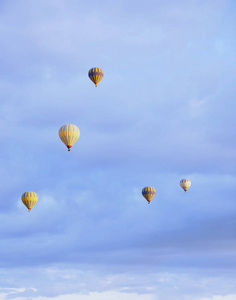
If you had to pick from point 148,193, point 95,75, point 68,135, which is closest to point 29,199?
point 68,135

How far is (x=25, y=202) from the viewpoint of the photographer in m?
172

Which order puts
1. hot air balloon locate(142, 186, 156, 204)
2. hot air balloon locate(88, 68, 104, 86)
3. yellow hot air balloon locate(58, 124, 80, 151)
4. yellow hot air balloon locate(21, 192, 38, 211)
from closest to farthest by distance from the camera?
yellow hot air balloon locate(58, 124, 80, 151)
hot air balloon locate(88, 68, 104, 86)
yellow hot air balloon locate(21, 192, 38, 211)
hot air balloon locate(142, 186, 156, 204)

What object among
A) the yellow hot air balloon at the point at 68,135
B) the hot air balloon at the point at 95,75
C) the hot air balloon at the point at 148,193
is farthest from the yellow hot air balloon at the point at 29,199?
the hot air balloon at the point at 95,75

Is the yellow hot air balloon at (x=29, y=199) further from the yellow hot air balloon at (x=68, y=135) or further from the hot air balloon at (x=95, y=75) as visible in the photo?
the hot air balloon at (x=95, y=75)

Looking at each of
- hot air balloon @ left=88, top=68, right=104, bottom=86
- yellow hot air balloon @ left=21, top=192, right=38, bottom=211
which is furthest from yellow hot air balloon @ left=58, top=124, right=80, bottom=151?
yellow hot air balloon @ left=21, top=192, right=38, bottom=211

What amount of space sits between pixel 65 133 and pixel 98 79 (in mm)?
23119

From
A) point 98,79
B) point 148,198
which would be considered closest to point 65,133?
point 98,79

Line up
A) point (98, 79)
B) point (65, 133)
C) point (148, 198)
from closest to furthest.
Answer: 1. point (65, 133)
2. point (98, 79)
3. point (148, 198)

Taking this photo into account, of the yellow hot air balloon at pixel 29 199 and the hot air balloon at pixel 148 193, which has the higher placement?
the hot air balloon at pixel 148 193

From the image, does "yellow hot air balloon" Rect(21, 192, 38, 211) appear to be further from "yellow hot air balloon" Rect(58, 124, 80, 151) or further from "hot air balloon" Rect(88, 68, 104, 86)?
"hot air balloon" Rect(88, 68, 104, 86)

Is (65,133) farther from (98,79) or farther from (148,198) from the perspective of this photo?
(148,198)

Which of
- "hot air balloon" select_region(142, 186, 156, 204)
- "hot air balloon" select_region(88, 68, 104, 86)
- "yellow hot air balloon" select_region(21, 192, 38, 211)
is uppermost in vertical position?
"hot air balloon" select_region(88, 68, 104, 86)

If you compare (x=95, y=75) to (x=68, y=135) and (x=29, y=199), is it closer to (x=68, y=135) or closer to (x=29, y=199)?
(x=68, y=135)

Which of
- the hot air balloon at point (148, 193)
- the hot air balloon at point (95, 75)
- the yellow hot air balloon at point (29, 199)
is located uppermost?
the hot air balloon at point (95, 75)
